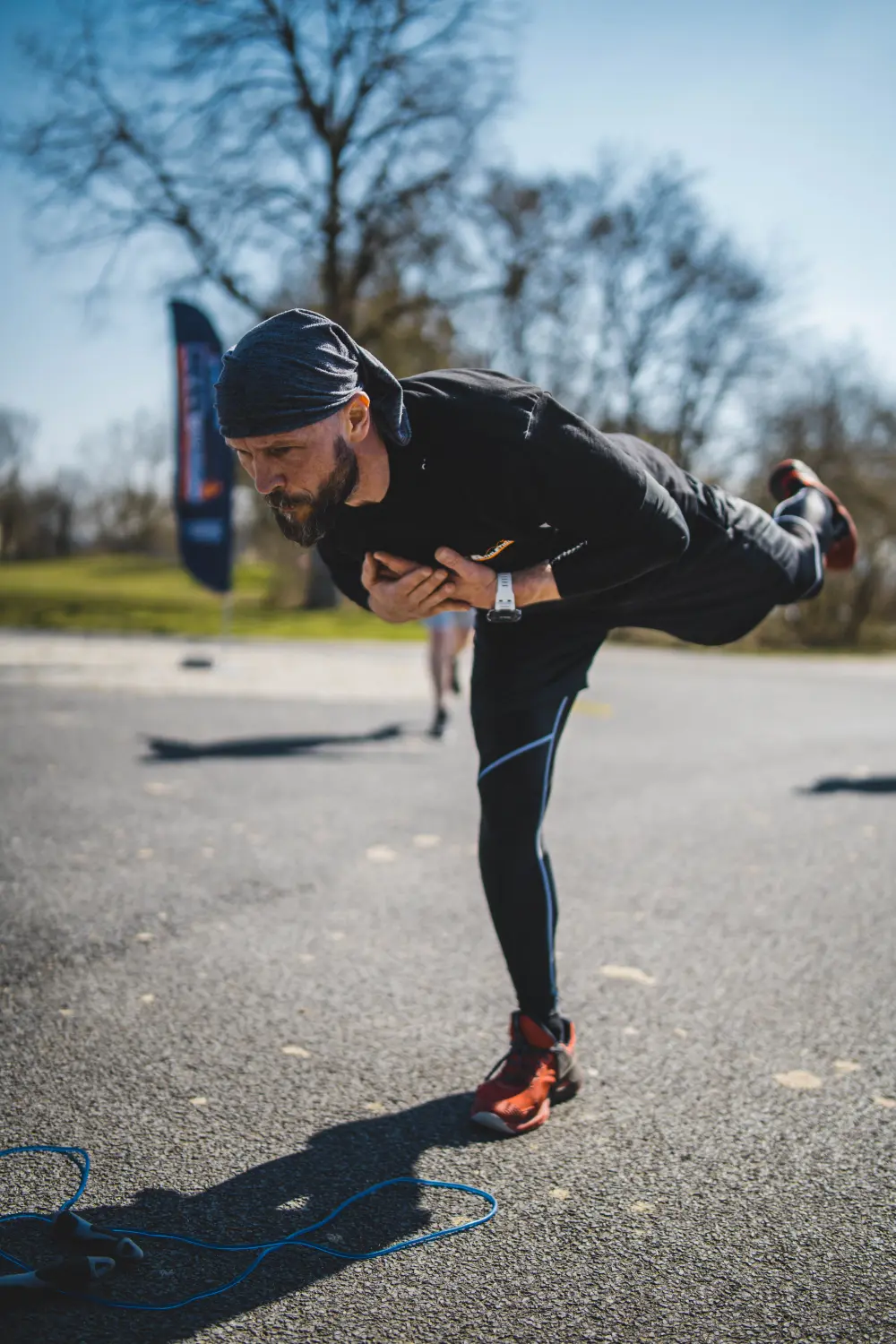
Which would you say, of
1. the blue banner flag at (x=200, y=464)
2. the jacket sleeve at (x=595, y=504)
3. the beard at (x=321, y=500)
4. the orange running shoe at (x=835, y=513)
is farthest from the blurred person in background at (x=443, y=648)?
the beard at (x=321, y=500)

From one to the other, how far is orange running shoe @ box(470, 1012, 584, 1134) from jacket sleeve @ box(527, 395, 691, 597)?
1.17 m

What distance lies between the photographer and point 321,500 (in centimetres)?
228

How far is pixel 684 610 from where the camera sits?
3.06m

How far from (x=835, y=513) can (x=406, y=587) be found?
6.82 feet

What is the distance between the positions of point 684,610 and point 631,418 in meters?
31.5

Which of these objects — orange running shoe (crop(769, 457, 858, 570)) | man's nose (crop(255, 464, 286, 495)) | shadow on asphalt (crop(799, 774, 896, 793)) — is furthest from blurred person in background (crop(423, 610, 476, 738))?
man's nose (crop(255, 464, 286, 495))

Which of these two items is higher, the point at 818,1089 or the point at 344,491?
the point at 344,491

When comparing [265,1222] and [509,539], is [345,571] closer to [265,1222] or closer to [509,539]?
[509,539]

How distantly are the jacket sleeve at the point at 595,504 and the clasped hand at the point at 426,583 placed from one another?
0.19 metres

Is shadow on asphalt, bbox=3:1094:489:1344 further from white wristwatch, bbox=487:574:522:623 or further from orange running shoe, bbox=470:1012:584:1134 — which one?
white wristwatch, bbox=487:574:522:623

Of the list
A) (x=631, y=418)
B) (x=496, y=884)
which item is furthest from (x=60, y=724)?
(x=631, y=418)

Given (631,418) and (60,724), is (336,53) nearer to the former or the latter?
(631,418)

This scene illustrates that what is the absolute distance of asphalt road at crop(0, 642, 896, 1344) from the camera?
78.3 inches

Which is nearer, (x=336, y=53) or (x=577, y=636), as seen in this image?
(x=577, y=636)
